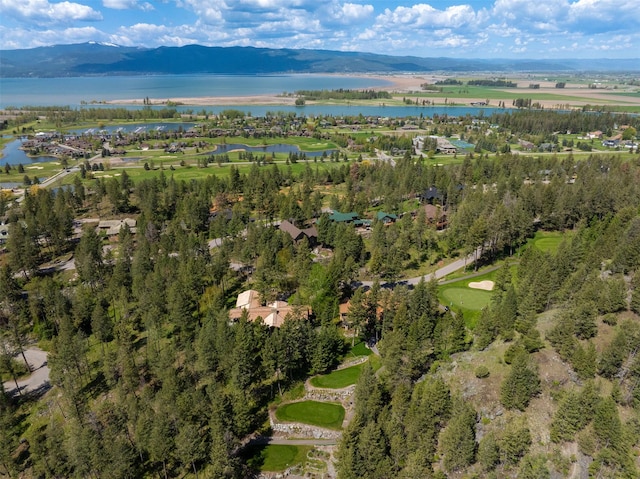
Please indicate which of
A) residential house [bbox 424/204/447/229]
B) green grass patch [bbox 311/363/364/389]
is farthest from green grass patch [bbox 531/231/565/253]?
green grass patch [bbox 311/363/364/389]

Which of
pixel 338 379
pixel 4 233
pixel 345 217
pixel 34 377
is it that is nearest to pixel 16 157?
pixel 4 233

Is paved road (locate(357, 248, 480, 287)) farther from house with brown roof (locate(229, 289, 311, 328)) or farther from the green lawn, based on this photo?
the green lawn

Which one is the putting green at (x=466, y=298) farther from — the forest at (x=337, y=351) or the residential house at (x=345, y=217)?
the residential house at (x=345, y=217)

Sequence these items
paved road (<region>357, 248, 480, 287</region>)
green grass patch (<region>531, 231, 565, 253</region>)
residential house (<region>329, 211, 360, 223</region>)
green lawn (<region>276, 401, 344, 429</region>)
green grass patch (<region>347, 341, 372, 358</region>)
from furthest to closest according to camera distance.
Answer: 1. residential house (<region>329, 211, 360, 223</region>)
2. green grass patch (<region>531, 231, 565, 253</region>)
3. paved road (<region>357, 248, 480, 287</region>)
4. green grass patch (<region>347, 341, 372, 358</region>)
5. green lawn (<region>276, 401, 344, 429</region>)

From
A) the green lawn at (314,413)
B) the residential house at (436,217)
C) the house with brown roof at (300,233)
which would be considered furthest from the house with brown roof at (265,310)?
the residential house at (436,217)

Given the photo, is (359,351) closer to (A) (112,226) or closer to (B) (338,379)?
(B) (338,379)

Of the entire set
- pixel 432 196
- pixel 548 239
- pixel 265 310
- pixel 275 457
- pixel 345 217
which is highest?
pixel 432 196
